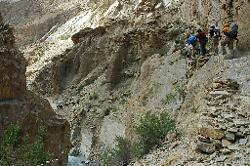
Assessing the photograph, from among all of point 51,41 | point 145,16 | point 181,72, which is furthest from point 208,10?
point 51,41

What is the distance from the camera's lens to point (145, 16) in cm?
3759

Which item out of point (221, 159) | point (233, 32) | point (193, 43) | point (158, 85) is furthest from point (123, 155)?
point (158, 85)

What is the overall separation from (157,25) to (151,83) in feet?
18.2

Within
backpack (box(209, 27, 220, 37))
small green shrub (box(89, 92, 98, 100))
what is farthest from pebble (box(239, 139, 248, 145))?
small green shrub (box(89, 92, 98, 100))

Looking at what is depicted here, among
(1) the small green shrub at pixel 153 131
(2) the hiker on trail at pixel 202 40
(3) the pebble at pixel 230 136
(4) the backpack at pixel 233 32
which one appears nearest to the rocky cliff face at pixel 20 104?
(1) the small green shrub at pixel 153 131

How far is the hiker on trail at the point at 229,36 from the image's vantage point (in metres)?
18.9

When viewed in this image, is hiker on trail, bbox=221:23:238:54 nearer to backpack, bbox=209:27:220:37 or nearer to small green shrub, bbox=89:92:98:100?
backpack, bbox=209:27:220:37

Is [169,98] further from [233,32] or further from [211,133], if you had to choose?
[211,133]

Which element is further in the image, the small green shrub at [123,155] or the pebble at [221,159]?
the small green shrub at [123,155]

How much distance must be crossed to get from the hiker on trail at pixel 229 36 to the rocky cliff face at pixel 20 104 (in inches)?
257

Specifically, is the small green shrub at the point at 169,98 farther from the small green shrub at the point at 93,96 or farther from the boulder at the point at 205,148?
the boulder at the point at 205,148

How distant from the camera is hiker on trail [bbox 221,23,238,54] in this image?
1891 centimetres

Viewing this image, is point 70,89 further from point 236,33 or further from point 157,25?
point 236,33

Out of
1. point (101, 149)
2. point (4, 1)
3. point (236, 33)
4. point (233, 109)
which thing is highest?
point (4, 1)
